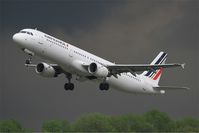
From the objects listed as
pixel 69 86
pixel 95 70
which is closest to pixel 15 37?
pixel 95 70

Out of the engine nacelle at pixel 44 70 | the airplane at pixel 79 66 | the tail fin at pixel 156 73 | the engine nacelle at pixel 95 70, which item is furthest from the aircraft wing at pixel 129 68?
the tail fin at pixel 156 73

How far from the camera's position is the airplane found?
43281 mm

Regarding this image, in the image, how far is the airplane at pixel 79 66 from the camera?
4328cm

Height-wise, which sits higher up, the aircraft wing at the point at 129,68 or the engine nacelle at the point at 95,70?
the aircraft wing at the point at 129,68

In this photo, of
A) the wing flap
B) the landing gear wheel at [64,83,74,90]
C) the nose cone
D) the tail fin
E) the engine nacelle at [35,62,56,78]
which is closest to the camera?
the nose cone

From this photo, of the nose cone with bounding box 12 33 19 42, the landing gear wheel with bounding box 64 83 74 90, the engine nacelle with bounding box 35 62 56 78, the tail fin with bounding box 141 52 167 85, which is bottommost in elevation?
the landing gear wheel with bounding box 64 83 74 90

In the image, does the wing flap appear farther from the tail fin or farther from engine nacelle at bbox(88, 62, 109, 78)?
the tail fin

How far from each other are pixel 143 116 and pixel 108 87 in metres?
3.47

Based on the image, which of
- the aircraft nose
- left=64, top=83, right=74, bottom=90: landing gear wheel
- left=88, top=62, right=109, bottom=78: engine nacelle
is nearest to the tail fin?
left=64, top=83, right=74, bottom=90: landing gear wheel

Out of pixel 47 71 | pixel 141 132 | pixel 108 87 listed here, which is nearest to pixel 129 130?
pixel 141 132

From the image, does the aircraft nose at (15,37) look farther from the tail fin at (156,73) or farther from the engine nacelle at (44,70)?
the tail fin at (156,73)

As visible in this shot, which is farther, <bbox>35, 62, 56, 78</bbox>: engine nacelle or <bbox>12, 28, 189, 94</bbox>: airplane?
<bbox>35, 62, 56, 78</bbox>: engine nacelle

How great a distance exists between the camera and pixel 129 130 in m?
43.9

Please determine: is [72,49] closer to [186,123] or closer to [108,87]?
[108,87]
